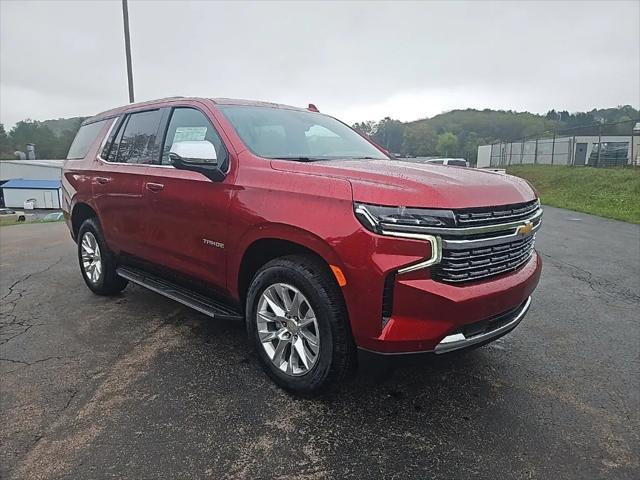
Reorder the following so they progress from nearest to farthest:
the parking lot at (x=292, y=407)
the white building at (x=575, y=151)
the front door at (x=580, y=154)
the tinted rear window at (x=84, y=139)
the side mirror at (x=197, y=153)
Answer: the parking lot at (x=292, y=407)
the side mirror at (x=197, y=153)
the tinted rear window at (x=84, y=139)
the white building at (x=575, y=151)
the front door at (x=580, y=154)

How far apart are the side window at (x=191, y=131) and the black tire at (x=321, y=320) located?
3.03ft

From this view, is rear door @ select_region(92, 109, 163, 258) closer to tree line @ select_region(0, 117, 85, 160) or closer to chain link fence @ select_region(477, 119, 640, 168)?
chain link fence @ select_region(477, 119, 640, 168)

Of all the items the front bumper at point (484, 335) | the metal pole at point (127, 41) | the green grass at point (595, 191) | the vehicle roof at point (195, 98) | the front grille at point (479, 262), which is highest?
the metal pole at point (127, 41)

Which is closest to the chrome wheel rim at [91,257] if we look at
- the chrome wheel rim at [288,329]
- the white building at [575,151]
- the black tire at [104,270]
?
the black tire at [104,270]

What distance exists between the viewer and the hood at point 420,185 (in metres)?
2.42

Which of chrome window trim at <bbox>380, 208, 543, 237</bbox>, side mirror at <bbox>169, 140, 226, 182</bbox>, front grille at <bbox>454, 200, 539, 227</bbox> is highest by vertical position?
side mirror at <bbox>169, 140, 226, 182</bbox>

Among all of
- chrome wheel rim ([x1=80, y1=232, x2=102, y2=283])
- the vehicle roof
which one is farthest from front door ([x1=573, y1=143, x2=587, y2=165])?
chrome wheel rim ([x1=80, y1=232, x2=102, y2=283])

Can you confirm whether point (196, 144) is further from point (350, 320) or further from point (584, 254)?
point (584, 254)

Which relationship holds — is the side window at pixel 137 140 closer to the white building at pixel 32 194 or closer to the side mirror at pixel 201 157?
the side mirror at pixel 201 157

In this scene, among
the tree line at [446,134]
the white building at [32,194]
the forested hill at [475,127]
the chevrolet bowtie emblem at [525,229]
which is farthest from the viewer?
the forested hill at [475,127]

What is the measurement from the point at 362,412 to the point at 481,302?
3.16ft

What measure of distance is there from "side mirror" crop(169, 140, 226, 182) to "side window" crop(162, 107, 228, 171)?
0.06m

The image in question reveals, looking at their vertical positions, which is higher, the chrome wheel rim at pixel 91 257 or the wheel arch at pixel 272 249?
the wheel arch at pixel 272 249

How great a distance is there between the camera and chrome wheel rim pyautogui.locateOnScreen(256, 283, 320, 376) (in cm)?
279
